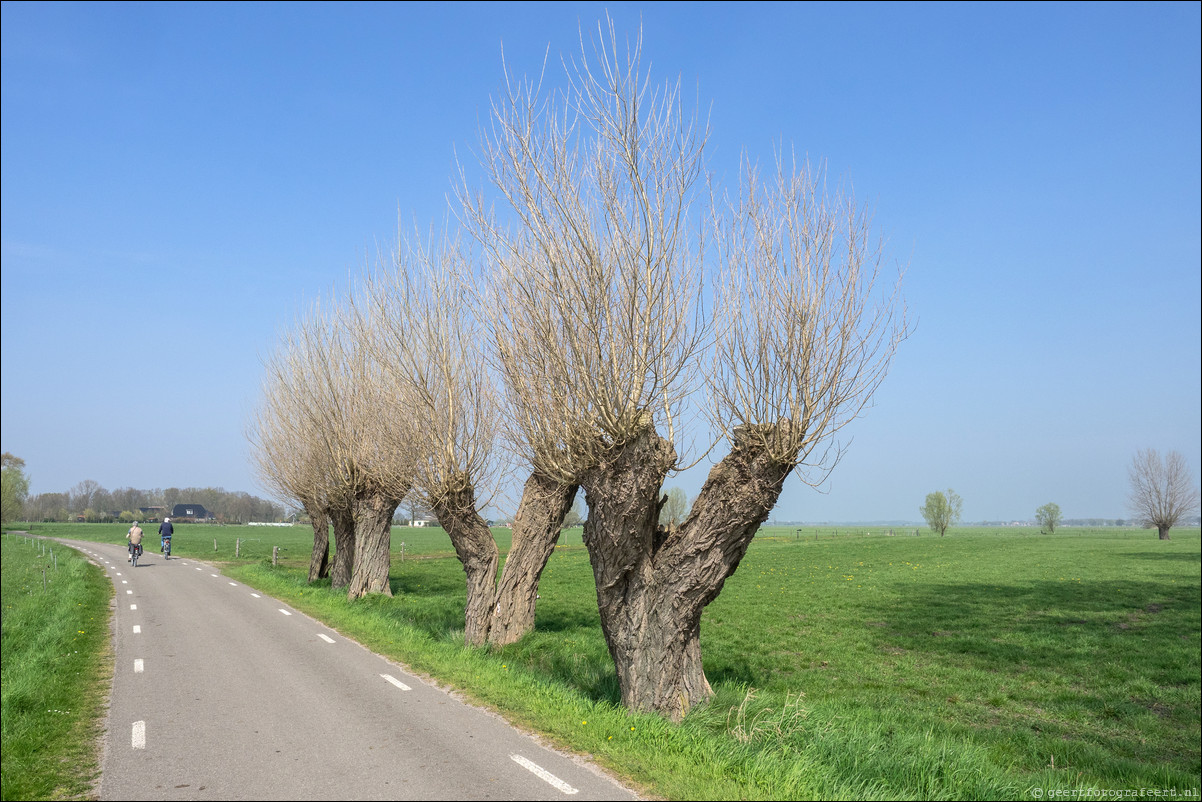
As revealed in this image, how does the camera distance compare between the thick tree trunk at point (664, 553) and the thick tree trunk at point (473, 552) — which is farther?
the thick tree trunk at point (473, 552)

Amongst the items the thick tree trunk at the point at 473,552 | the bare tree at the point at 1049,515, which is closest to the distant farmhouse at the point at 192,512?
the thick tree trunk at the point at 473,552

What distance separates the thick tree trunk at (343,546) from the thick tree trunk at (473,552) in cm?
1013

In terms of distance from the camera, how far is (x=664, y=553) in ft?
30.5

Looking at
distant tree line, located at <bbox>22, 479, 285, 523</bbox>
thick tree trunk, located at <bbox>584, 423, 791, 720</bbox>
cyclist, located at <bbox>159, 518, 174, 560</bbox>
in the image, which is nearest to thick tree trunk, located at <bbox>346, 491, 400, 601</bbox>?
thick tree trunk, located at <bbox>584, 423, 791, 720</bbox>

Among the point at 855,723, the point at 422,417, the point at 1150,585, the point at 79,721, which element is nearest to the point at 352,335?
the point at 422,417

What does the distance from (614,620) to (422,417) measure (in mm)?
7303

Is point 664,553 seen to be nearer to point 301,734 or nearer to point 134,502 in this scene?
point 301,734

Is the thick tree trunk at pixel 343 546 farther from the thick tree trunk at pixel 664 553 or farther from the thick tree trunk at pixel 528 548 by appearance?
the thick tree trunk at pixel 664 553

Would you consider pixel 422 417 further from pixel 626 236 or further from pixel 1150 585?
pixel 1150 585

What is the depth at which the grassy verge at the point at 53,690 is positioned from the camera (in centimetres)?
652

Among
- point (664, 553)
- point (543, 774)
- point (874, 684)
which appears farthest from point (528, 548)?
point (543, 774)

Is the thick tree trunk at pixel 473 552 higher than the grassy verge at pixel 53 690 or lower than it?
higher

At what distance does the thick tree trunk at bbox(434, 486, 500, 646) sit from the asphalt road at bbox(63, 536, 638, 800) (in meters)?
2.45

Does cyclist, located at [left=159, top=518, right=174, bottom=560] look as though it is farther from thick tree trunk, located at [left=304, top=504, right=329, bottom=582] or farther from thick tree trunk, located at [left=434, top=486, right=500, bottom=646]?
thick tree trunk, located at [left=434, top=486, right=500, bottom=646]
